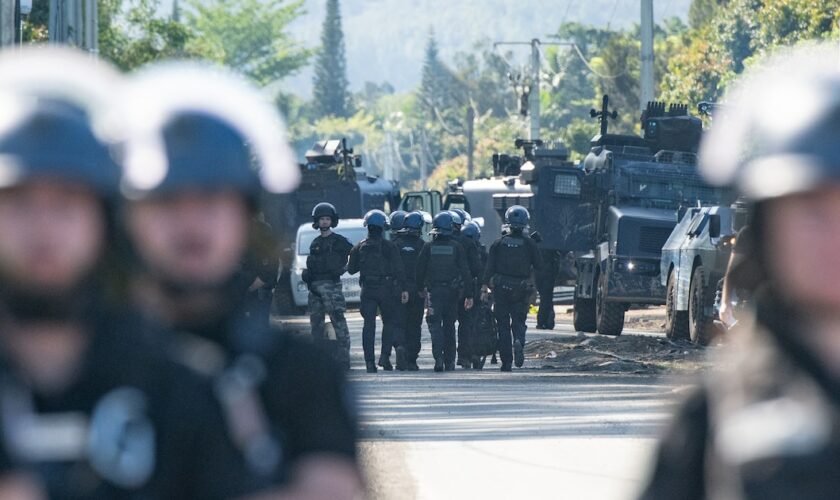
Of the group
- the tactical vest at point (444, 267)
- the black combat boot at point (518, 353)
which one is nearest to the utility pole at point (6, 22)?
the tactical vest at point (444, 267)

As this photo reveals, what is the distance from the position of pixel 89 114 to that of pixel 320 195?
40.3 meters

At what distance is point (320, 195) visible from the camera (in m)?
43.7

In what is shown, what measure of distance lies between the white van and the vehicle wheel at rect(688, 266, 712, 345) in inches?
455

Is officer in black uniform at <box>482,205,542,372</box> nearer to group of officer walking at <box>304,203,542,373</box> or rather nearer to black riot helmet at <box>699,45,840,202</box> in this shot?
group of officer walking at <box>304,203,542,373</box>

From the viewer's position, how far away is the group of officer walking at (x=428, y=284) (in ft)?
70.3

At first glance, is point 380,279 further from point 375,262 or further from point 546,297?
point 546,297

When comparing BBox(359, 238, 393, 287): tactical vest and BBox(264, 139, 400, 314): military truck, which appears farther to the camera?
BBox(264, 139, 400, 314): military truck

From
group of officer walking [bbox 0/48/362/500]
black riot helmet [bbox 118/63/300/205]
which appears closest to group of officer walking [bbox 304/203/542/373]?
black riot helmet [bbox 118/63/300/205]

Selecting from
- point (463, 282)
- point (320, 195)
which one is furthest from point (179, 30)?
point (463, 282)

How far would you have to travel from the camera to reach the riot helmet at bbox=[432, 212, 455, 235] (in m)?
22.0

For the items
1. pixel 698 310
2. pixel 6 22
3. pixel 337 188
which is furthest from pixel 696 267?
pixel 337 188

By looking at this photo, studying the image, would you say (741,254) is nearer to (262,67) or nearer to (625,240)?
(625,240)

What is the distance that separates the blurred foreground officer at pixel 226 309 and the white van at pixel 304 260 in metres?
31.9

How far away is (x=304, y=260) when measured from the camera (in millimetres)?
36438
